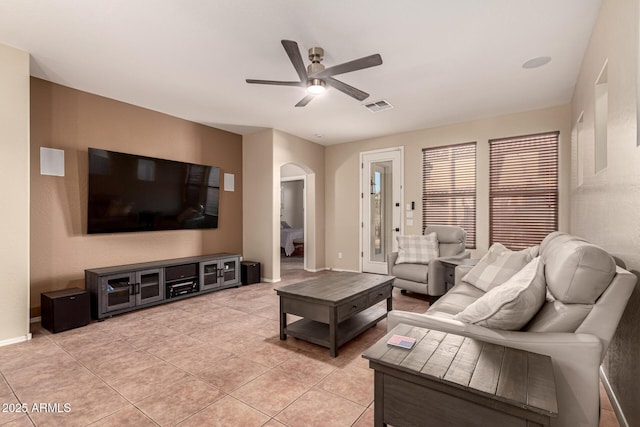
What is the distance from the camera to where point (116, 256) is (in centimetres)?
416

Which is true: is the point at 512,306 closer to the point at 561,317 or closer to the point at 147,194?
the point at 561,317

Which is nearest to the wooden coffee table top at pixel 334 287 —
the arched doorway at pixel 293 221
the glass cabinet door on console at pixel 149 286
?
the glass cabinet door on console at pixel 149 286

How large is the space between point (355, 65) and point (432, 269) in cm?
272

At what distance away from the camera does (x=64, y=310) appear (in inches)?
125

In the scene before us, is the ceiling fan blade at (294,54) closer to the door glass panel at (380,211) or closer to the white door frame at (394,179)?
the white door frame at (394,179)

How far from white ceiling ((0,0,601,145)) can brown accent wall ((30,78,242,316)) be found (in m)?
0.25

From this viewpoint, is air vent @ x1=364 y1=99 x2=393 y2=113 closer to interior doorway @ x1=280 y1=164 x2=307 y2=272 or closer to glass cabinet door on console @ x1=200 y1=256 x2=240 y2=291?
interior doorway @ x1=280 y1=164 x2=307 y2=272

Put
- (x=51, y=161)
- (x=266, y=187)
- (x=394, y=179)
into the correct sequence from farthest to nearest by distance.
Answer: (x=394, y=179) < (x=266, y=187) < (x=51, y=161)

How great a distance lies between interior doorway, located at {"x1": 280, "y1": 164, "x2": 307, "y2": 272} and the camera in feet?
24.8

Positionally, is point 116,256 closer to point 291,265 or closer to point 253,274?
point 253,274

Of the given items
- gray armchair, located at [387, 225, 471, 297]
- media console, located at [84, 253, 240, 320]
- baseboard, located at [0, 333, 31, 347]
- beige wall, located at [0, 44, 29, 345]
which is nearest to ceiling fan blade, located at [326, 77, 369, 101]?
gray armchair, located at [387, 225, 471, 297]

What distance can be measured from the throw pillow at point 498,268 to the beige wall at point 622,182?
53cm

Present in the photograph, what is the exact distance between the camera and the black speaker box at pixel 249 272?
5.29 metres

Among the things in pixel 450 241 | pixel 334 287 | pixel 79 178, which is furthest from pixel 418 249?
pixel 79 178
